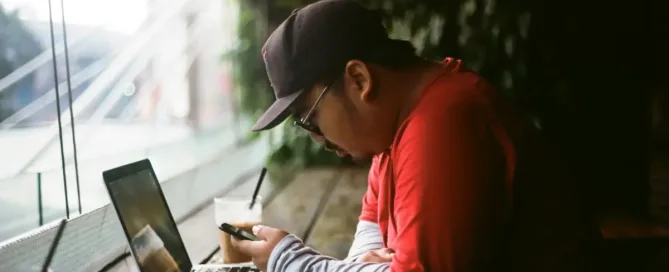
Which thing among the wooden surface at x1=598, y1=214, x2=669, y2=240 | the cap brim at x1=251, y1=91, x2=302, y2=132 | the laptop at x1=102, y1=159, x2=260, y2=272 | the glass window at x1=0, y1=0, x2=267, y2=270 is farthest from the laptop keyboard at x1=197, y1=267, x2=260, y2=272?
the wooden surface at x1=598, y1=214, x2=669, y2=240

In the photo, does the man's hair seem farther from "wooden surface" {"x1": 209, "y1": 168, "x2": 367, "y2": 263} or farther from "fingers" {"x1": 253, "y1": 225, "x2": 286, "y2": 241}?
"wooden surface" {"x1": 209, "y1": 168, "x2": 367, "y2": 263}

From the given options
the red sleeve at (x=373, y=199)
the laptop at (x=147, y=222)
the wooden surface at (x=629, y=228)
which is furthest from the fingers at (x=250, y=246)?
the wooden surface at (x=629, y=228)

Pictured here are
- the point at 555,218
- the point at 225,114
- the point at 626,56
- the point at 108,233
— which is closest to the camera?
the point at 555,218

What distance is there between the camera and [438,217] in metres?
0.82

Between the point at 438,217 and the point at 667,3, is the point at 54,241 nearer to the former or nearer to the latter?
the point at 438,217

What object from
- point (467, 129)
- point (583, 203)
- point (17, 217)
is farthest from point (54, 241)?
point (583, 203)

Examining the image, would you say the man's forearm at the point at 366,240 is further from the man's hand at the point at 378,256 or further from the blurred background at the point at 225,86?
the blurred background at the point at 225,86

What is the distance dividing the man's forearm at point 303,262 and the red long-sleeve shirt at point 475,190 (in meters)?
0.12

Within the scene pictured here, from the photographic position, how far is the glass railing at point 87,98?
1114 millimetres

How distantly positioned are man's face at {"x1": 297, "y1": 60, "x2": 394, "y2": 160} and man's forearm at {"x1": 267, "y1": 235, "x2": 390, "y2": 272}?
178 mm

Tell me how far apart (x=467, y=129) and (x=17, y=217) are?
80cm

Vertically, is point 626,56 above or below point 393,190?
above

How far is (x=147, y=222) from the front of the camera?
1.17 metres

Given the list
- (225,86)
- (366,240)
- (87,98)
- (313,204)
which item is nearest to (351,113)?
(366,240)
